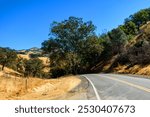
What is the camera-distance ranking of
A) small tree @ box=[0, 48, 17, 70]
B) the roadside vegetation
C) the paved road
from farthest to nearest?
small tree @ box=[0, 48, 17, 70], the roadside vegetation, the paved road

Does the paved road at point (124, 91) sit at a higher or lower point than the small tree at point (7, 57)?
lower

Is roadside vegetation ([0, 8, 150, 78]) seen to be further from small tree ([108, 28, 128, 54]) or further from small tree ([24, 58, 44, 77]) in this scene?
small tree ([24, 58, 44, 77])

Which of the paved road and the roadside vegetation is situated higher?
the roadside vegetation

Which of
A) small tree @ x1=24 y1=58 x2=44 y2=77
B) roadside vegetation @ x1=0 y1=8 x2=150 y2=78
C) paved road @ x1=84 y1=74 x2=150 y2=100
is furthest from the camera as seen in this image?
small tree @ x1=24 y1=58 x2=44 y2=77

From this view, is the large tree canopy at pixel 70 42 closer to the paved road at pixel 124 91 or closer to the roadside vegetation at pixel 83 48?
the roadside vegetation at pixel 83 48

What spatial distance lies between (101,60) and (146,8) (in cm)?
3125

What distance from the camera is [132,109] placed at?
506 inches

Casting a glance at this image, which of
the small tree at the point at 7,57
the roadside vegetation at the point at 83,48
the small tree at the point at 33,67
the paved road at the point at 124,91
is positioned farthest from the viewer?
the small tree at the point at 33,67

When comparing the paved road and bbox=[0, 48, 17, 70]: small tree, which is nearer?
the paved road

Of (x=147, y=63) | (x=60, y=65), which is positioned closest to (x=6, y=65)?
(x=60, y=65)

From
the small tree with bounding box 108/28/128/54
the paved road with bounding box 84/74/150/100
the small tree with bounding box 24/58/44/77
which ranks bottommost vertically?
the paved road with bounding box 84/74/150/100

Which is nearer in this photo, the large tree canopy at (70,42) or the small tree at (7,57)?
the large tree canopy at (70,42)

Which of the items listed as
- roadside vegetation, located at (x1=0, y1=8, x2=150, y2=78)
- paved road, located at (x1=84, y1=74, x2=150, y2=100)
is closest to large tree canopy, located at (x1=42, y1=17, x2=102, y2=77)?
roadside vegetation, located at (x1=0, y1=8, x2=150, y2=78)

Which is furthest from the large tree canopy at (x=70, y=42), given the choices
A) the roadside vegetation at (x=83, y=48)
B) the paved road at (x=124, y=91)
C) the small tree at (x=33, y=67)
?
the paved road at (x=124, y=91)
